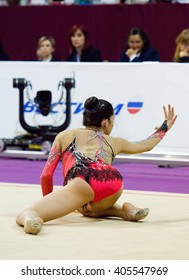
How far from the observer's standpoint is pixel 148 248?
540 centimetres

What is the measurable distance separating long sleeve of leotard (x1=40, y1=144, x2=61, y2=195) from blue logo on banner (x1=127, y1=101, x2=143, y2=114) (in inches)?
143

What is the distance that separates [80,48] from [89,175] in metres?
5.75

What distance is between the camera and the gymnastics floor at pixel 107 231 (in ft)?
17.1

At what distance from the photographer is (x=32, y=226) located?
579 cm

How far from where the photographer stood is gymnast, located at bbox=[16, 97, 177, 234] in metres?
6.16

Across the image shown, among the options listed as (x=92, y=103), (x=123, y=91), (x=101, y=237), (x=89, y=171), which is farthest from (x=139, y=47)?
(x=101, y=237)

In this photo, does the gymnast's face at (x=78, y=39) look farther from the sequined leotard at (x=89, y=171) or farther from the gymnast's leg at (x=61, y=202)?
the gymnast's leg at (x=61, y=202)

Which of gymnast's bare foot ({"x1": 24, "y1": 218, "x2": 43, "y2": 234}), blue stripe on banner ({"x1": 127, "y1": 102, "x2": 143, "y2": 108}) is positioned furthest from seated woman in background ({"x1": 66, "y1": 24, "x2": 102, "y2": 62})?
gymnast's bare foot ({"x1": 24, "y1": 218, "x2": 43, "y2": 234})

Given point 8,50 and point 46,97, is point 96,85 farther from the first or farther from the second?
point 8,50

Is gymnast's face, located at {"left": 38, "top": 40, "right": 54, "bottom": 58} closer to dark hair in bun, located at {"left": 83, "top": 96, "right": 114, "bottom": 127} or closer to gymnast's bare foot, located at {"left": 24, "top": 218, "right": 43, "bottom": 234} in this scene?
dark hair in bun, located at {"left": 83, "top": 96, "right": 114, "bottom": 127}

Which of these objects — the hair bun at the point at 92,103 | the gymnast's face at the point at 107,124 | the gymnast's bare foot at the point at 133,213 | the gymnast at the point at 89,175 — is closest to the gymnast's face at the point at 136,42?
the gymnast at the point at 89,175

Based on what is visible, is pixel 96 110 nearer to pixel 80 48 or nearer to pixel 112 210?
pixel 112 210

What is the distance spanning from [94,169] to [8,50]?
9.00 meters

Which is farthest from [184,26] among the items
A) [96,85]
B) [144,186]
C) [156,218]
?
[156,218]
